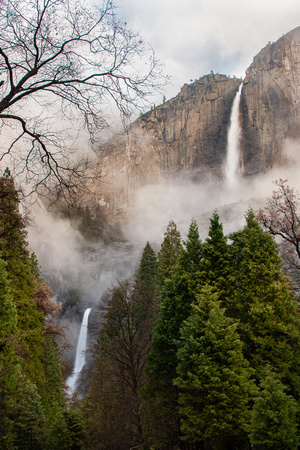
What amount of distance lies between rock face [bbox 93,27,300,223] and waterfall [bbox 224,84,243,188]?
52.1 inches

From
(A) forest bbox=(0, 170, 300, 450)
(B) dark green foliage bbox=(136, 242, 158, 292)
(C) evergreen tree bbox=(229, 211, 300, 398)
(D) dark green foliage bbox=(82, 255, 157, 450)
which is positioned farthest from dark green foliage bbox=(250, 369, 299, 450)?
(B) dark green foliage bbox=(136, 242, 158, 292)

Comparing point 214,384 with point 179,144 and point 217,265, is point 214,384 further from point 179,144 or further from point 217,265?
point 179,144

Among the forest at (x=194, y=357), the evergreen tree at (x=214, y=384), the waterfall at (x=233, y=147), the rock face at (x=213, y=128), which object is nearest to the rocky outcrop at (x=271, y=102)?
the rock face at (x=213, y=128)

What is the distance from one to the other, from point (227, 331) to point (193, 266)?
18.9 feet

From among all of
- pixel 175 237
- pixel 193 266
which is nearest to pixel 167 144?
pixel 175 237

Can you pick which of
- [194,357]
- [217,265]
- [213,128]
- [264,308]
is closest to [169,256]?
[217,265]

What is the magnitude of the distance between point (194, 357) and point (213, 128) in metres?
89.4

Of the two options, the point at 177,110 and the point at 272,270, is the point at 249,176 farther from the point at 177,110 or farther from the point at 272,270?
the point at 272,270

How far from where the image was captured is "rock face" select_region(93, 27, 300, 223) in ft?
257

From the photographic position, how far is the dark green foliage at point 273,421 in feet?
31.9

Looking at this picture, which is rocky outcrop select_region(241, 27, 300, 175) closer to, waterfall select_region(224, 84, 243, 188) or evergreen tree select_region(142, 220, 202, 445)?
waterfall select_region(224, 84, 243, 188)

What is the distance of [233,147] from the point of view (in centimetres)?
9406

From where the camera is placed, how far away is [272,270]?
1456cm

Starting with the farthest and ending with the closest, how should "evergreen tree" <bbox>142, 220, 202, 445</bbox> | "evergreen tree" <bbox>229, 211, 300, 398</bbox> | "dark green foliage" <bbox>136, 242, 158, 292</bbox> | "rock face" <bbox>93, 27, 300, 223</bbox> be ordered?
"rock face" <bbox>93, 27, 300, 223</bbox>, "dark green foliage" <bbox>136, 242, 158, 292</bbox>, "evergreen tree" <bbox>142, 220, 202, 445</bbox>, "evergreen tree" <bbox>229, 211, 300, 398</bbox>
